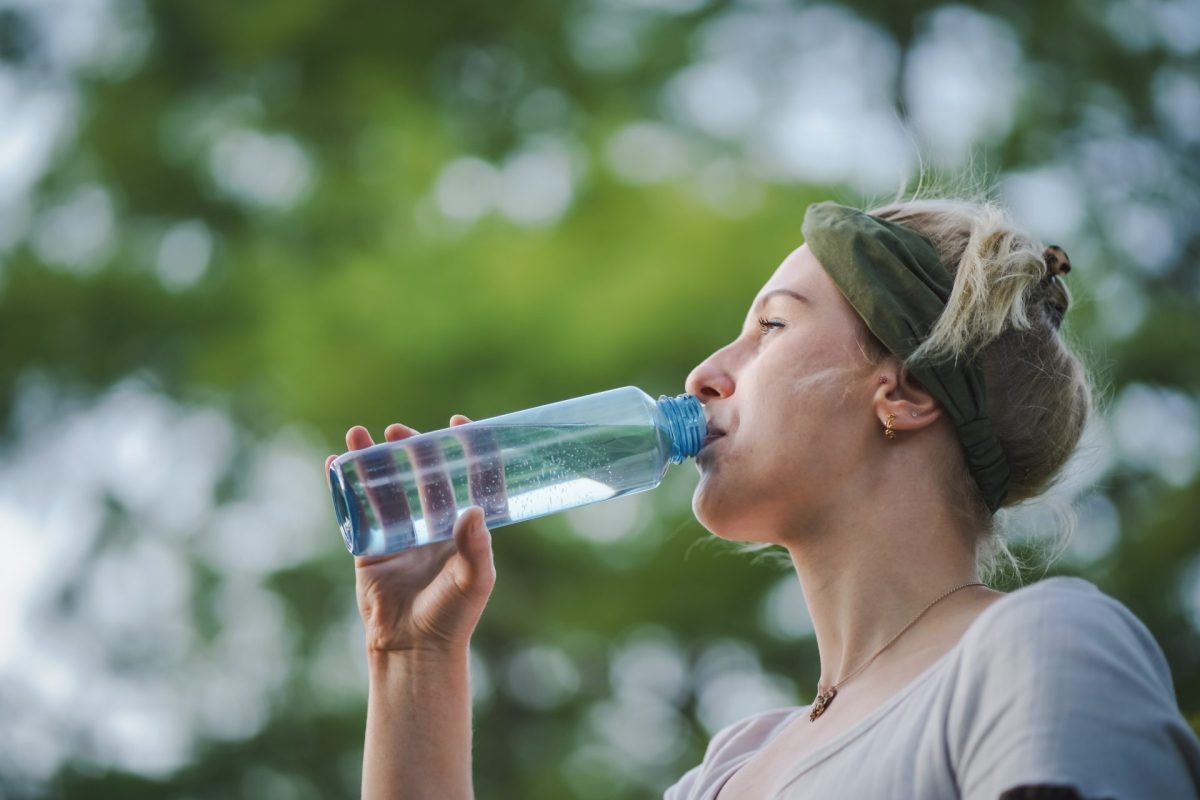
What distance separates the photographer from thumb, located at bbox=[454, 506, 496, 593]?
1163 mm

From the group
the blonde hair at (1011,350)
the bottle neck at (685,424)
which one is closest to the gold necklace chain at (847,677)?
the blonde hair at (1011,350)

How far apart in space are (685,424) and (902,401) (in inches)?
8.5

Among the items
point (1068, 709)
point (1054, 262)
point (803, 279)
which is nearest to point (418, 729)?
point (803, 279)

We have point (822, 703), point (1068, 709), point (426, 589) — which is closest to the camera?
point (1068, 709)

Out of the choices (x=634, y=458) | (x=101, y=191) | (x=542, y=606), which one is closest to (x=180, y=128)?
(x=101, y=191)

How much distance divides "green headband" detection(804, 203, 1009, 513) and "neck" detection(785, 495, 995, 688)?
0.08 meters

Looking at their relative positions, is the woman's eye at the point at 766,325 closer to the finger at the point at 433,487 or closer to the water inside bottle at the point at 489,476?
the water inside bottle at the point at 489,476

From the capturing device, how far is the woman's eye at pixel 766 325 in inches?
50.3

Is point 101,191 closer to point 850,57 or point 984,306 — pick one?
point 850,57

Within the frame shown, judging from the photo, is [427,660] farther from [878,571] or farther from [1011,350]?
[1011,350]

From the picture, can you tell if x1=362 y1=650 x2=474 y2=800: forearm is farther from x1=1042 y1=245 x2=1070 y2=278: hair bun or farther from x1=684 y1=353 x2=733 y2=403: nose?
x1=1042 y1=245 x2=1070 y2=278: hair bun

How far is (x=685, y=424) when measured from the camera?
4.16ft

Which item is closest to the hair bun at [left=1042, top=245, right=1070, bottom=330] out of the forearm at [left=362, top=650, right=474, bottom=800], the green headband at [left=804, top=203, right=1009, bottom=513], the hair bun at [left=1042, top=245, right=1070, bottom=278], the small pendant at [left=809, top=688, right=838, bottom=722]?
the hair bun at [left=1042, top=245, right=1070, bottom=278]

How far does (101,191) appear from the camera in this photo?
4.63 metres
